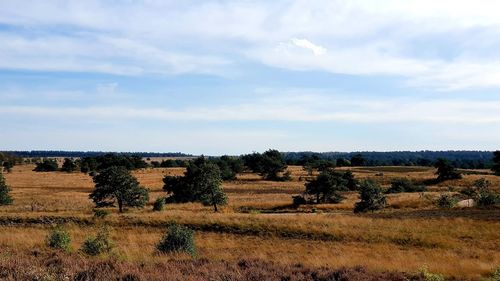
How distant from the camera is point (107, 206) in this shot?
48.6 m

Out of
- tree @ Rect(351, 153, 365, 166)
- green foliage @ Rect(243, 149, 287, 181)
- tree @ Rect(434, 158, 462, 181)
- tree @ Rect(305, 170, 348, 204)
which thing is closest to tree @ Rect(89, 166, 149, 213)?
tree @ Rect(305, 170, 348, 204)

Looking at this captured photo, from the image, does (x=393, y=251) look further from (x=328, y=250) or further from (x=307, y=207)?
(x=307, y=207)

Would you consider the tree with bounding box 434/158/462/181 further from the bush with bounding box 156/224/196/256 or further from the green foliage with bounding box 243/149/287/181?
the bush with bounding box 156/224/196/256

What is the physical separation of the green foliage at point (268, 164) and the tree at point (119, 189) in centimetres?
7519

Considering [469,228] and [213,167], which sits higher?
[213,167]

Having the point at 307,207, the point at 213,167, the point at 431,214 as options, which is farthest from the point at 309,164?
the point at 431,214

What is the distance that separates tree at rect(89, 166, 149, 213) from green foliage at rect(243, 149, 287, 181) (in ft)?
247

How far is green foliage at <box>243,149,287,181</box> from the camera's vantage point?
12281 cm

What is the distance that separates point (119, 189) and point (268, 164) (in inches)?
3199

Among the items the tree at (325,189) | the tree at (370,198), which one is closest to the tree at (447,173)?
the tree at (325,189)

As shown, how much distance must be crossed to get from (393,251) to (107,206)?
32298 mm

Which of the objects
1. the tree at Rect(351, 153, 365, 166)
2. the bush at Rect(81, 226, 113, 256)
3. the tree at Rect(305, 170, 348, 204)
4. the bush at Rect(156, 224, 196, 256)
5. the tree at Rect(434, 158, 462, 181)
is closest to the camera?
the bush at Rect(81, 226, 113, 256)

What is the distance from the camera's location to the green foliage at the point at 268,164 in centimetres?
12281

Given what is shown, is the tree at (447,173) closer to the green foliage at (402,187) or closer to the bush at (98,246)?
the green foliage at (402,187)
